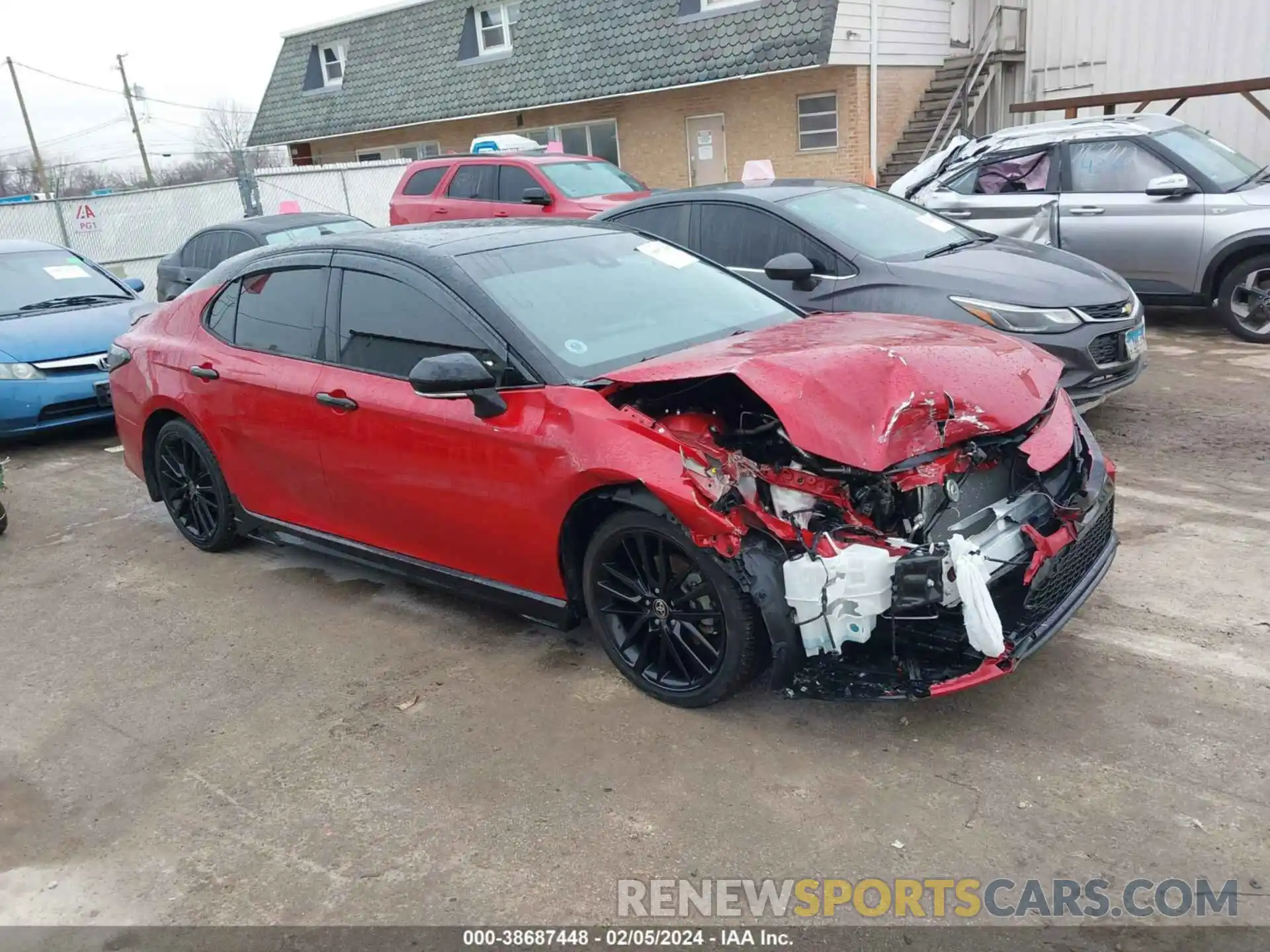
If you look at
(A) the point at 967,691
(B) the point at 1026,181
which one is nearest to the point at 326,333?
(A) the point at 967,691

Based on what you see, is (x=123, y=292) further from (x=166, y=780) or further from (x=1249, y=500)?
(x=1249, y=500)

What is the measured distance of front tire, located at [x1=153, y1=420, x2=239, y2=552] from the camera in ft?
17.6

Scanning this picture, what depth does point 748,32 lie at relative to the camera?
17.3 m

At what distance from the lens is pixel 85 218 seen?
1664 centimetres

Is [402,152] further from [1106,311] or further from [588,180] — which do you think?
[1106,311]

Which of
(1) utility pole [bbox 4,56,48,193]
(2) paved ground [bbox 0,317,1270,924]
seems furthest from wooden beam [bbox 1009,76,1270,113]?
(1) utility pole [bbox 4,56,48,193]

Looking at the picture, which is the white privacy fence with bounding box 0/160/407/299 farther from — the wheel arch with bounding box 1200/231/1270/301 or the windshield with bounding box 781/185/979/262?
the wheel arch with bounding box 1200/231/1270/301

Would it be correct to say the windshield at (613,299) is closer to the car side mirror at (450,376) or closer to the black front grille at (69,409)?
the car side mirror at (450,376)

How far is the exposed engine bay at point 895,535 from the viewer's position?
3.18 metres

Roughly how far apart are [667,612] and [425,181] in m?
10.8

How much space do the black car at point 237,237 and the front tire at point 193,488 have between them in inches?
210

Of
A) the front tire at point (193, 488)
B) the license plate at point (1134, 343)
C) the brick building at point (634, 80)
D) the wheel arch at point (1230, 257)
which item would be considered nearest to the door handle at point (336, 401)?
the front tire at point (193, 488)

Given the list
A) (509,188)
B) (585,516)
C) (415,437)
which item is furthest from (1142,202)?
(415,437)

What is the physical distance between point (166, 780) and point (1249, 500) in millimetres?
5179
